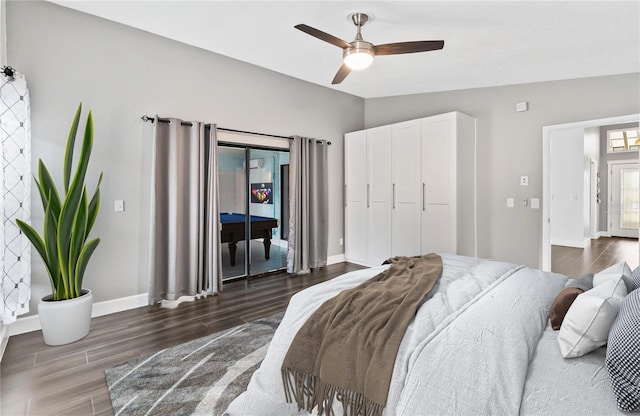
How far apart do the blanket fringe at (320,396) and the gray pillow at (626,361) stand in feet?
2.52

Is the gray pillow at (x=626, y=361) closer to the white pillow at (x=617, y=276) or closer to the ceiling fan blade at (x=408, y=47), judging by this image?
the white pillow at (x=617, y=276)

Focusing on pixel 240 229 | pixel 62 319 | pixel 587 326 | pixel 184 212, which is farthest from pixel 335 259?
pixel 587 326

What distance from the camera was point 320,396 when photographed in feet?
4.76

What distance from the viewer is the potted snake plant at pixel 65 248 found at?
2.62m

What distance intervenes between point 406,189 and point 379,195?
489mm

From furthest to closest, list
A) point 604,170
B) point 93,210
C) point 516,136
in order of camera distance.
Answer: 1. point 604,170
2. point 516,136
3. point 93,210

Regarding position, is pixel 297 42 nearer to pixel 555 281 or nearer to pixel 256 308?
pixel 256 308

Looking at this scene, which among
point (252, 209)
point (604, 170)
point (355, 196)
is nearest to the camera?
point (252, 209)

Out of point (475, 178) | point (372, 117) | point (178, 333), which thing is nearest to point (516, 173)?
point (475, 178)

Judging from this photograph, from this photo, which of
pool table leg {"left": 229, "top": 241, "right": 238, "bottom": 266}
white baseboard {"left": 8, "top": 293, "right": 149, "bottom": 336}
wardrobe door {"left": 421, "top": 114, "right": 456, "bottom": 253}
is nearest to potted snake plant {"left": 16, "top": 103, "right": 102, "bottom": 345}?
white baseboard {"left": 8, "top": 293, "right": 149, "bottom": 336}

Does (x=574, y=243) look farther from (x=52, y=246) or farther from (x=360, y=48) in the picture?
(x=52, y=246)

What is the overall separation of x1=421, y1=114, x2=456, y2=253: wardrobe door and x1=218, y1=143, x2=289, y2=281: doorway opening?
2.06m

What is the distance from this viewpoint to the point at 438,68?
3998 millimetres

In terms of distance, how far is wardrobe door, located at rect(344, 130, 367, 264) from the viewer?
5371 millimetres
